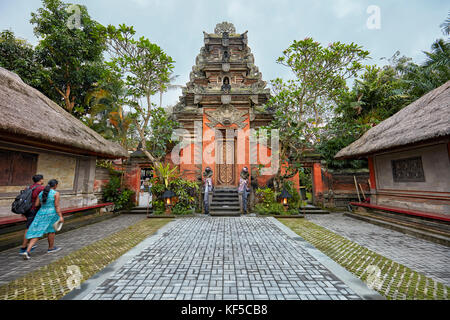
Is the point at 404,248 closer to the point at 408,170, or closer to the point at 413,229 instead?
the point at 413,229

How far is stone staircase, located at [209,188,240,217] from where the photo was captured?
8297 mm

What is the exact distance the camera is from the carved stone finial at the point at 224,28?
1401 cm

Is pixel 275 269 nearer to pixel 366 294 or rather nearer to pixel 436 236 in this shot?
pixel 366 294

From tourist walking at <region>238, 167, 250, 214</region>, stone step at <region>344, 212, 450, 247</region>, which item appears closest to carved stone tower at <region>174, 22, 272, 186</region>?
tourist walking at <region>238, 167, 250, 214</region>

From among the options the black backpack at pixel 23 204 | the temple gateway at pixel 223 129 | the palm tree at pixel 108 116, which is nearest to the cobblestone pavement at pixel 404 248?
the temple gateway at pixel 223 129

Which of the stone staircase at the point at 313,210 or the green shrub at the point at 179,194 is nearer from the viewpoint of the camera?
the green shrub at the point at 179,194

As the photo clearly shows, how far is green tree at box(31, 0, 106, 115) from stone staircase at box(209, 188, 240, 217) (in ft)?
37.4

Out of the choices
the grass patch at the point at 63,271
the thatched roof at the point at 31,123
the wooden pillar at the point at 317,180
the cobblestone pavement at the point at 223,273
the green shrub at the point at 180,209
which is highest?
the thatched roof at the point at 31,123

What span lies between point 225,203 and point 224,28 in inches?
525

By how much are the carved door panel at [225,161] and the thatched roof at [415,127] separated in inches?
227

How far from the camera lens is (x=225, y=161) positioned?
35.0 feet

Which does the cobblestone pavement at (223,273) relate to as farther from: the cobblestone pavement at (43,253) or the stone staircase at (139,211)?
the stone staircase at (139,211)

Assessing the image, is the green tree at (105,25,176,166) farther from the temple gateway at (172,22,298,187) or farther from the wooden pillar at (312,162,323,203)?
the wooden pillar at (312,162,323,203)

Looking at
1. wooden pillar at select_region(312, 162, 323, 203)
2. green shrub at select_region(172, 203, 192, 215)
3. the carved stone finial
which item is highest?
the carved stone finial
